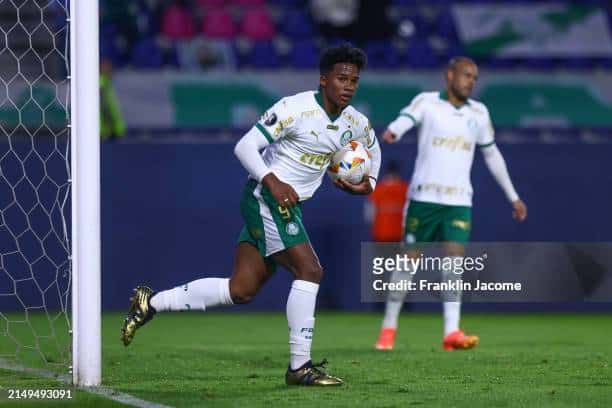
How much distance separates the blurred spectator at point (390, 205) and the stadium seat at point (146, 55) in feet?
11.0

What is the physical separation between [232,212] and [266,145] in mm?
7440

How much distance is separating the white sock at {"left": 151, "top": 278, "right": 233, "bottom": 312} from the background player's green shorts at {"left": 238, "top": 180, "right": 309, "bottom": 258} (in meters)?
0.32

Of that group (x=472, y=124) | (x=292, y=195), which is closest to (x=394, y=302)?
(x=472, y=124)

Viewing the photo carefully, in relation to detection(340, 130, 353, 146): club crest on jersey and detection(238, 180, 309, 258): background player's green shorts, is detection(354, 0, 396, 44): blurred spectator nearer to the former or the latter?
detection(340, 130, 353, 146): club crest on jersey

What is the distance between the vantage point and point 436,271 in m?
10.8

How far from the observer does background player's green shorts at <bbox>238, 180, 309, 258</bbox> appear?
651 cm

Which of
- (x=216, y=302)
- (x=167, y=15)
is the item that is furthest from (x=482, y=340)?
(x=167, y=15)

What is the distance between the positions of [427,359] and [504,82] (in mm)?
7422

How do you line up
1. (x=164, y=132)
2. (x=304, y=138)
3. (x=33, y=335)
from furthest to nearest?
(x=164, y=132)
(x=33, y=335)
(x=304, y=138)

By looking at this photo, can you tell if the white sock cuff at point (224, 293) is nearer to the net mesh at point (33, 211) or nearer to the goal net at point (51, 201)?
the goal net at point (51, 201)

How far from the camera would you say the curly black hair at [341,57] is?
661cm

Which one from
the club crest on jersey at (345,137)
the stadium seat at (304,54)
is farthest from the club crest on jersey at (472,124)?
the stadium seat at (304,54)

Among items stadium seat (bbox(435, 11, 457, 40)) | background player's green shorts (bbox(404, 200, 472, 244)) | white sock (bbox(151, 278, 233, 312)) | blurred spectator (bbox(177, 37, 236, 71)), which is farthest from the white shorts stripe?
stadium seat (bbox(435, 11, 457, 40))

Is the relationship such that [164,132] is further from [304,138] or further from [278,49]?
[304,138]
